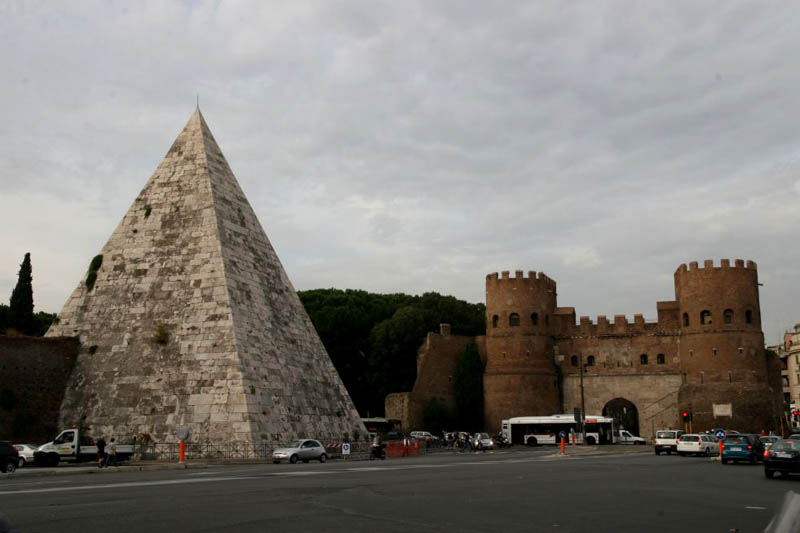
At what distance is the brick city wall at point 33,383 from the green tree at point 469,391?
32.4 m

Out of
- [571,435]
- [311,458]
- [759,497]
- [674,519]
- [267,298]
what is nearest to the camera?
[674,519]

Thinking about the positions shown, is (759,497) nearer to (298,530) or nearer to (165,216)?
(298,530)

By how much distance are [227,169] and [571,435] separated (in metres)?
26.3

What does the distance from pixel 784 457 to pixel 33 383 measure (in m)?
21.0

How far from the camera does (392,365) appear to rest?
2298 inches

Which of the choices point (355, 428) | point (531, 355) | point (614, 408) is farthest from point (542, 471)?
point (614, 408)

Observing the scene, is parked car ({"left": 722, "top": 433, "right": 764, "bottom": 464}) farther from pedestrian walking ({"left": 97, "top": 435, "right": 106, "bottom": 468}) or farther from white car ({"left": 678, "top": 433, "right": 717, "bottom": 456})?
Result: pedestrian walking ({"left": 97, "top": 435, "right": 106, "bottom": 468})

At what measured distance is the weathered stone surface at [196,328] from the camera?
912 inches

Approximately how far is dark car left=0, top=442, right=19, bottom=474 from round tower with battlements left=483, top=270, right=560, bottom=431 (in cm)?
3707

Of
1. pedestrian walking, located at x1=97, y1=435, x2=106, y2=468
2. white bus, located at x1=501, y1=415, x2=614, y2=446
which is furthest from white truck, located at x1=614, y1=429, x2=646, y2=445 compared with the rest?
pedestrian walking, located at x1=97, y1=435, x2=106, y2=468

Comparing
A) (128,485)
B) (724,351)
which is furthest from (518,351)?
(128,485)

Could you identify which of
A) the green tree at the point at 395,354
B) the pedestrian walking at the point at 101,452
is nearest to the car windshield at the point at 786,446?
the pedestrian walking at the point at 101,452

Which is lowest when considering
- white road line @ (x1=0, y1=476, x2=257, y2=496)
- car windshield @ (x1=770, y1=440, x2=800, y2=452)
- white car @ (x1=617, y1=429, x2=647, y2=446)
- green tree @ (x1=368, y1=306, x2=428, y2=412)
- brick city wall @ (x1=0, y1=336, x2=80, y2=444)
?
white car @ (x1=617, y1=429, x2=647, y2=446)

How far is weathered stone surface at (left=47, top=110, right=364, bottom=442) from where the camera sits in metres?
23.2
